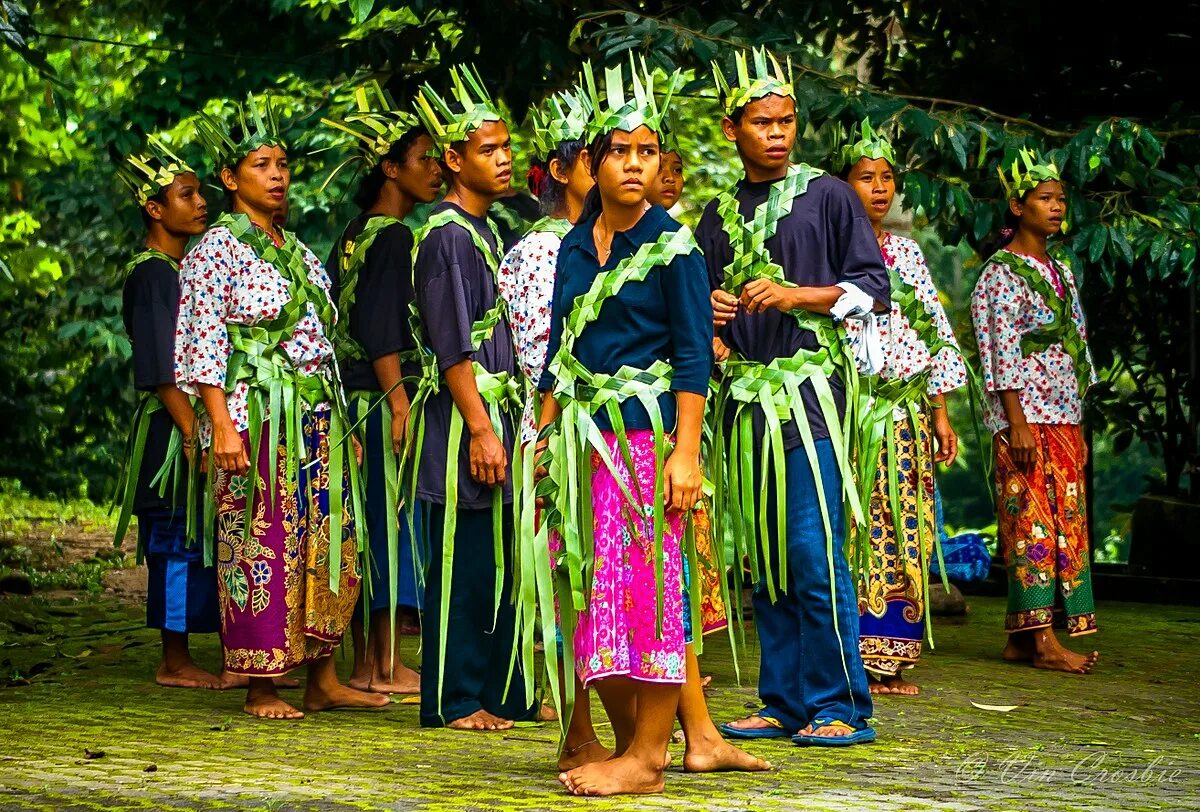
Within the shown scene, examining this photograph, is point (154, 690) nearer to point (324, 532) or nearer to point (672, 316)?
point (324, 532)

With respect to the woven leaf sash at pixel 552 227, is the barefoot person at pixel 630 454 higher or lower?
lower

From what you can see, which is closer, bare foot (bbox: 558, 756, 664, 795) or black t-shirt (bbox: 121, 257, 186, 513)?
bare foot (bbox: 558, 756, 664, 795)

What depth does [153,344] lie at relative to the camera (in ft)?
22.3

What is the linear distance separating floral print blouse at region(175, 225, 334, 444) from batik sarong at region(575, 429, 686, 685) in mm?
1795

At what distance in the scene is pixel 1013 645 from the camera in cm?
750

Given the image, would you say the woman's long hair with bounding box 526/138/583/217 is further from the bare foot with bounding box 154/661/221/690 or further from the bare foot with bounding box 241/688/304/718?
the bare foot with bounding box 154/661/221/690

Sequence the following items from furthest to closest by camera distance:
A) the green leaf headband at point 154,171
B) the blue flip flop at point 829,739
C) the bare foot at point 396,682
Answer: the green leaf headband at point 154,171 → the bare foot at point 396,682 → the blue flip flop at point 829,739

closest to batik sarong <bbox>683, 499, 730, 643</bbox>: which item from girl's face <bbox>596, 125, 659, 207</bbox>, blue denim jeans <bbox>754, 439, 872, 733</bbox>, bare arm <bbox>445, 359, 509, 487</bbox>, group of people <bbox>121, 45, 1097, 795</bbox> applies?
group of people <bbox>121, 45, 1097, 795</bbox>

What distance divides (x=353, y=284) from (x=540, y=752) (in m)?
1.95

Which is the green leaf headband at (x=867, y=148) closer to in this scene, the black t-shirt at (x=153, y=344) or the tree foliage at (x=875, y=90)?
the tree foliage at (x=875, y=90)

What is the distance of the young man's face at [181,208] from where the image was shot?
7023mm

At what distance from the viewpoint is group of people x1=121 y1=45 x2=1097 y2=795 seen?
4.54 meters

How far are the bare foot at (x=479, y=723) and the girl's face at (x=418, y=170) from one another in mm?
1872

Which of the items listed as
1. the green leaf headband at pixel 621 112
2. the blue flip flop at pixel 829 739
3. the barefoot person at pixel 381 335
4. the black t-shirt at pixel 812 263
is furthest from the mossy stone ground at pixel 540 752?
the green leaf headband at pixel 621 112
